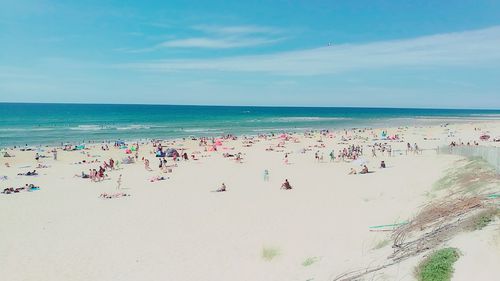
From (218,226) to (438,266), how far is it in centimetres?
778

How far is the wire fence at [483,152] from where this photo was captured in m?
11.8

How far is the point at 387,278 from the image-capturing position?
616 cm

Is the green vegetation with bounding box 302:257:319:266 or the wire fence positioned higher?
the wire fence

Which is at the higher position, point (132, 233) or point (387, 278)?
point (387, 278)

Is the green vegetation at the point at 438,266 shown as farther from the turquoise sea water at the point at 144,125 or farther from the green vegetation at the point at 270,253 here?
the turquoise sea water at the point at 144,125

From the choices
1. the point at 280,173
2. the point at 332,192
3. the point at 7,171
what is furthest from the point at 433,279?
Result: the point at 7,171

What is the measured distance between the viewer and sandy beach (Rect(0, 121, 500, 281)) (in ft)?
28.6

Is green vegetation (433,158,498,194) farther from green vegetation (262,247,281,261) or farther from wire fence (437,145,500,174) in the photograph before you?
green vegetation (262,247,281,261)

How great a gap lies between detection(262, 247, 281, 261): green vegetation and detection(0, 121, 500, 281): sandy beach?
4 cm

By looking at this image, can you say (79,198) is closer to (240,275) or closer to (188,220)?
(188,220)

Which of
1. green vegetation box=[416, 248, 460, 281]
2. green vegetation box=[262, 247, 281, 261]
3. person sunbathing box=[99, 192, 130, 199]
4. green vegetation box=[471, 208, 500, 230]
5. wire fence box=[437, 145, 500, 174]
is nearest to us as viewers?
green vegetation box=[416, 248, 460, 281]

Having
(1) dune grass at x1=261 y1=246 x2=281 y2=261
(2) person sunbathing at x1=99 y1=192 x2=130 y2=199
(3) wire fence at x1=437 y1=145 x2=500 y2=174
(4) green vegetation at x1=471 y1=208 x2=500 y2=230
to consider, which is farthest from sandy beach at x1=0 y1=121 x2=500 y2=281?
(3) wire fence at x1=437 y1=145 x2=500 y2=174

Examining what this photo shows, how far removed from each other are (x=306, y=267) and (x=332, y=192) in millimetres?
8623

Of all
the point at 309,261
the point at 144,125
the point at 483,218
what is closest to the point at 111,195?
the point at 309,261
